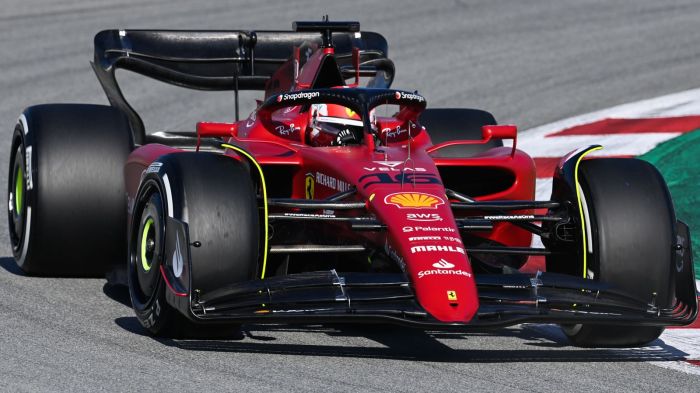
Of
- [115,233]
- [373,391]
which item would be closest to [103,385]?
[373,391]

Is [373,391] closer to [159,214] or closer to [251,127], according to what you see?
[159,214]

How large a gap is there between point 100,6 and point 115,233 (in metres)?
12.9

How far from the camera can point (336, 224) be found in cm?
726

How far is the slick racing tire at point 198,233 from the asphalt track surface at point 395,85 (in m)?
0.15

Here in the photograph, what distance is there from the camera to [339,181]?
23.4 feet

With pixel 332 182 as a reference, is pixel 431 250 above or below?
below

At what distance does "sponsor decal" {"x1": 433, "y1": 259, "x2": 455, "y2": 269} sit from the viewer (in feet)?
20.5

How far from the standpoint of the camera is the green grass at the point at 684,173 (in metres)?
9.48

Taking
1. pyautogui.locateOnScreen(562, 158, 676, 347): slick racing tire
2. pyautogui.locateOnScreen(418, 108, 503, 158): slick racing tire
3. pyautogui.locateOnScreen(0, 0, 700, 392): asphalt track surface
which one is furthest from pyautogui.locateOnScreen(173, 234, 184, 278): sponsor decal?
pyautogui.locateOnScreen(418, 108, 503, 158): slick racing tire

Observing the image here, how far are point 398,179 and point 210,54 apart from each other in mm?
3808

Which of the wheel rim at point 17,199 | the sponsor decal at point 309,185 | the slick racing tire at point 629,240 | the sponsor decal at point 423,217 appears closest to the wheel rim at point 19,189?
the wheel rim at point 17,199

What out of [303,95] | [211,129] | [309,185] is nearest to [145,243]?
[211,129]

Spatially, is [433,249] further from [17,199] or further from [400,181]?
[17,199]

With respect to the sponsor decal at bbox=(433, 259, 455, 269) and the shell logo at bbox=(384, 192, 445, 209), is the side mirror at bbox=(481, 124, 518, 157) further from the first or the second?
the sponsor decal at bbox=(433, 259, 455, 269)
